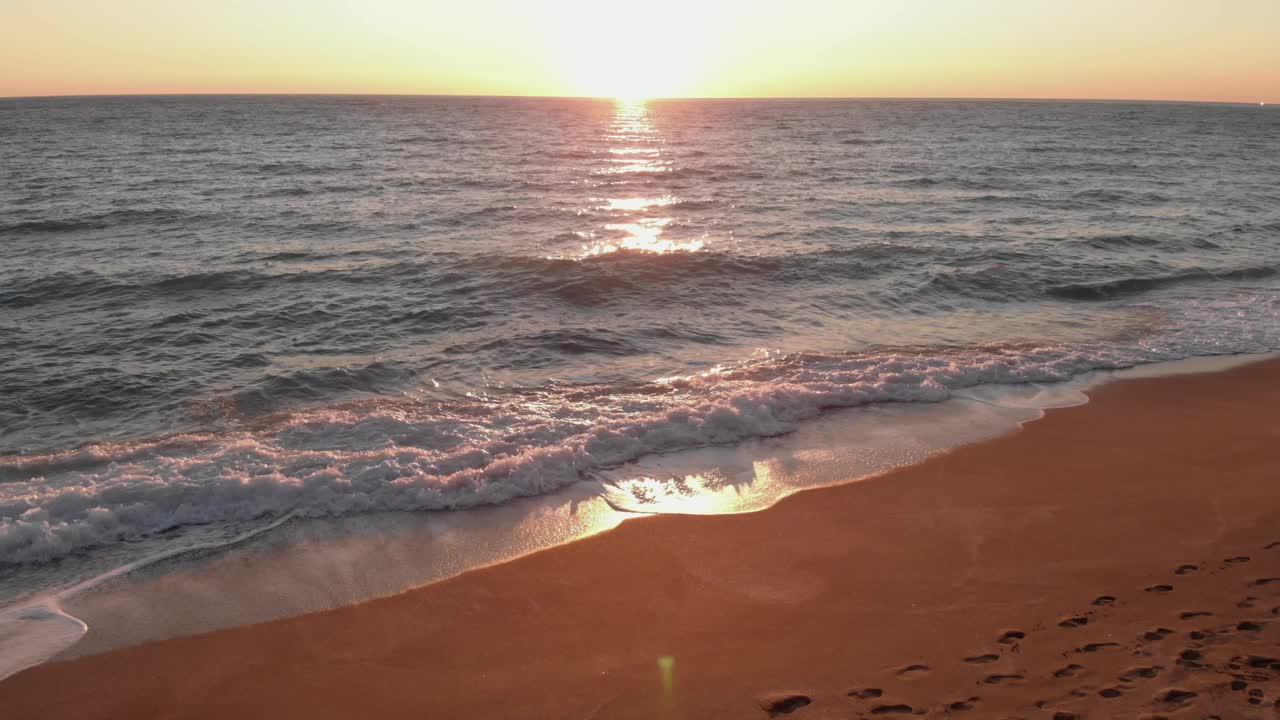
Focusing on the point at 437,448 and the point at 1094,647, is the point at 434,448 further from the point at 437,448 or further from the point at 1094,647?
the point at 1094,647

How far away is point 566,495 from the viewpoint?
765 centimetres

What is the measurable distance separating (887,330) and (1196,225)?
Answer: 1571cm

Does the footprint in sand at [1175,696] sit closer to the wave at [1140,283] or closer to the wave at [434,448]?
the wave at [434,448]

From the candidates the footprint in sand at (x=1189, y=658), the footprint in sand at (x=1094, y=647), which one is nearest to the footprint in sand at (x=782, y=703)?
the footprint in sand at (x=1094, y=647)

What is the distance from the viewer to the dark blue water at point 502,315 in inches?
324

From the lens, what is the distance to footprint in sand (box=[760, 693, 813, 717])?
444cm

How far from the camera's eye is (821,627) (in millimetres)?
5309

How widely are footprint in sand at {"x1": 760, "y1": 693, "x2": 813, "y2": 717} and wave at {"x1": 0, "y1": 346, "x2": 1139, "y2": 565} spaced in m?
3.69

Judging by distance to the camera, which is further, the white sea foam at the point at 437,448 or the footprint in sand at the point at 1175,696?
the white sea foam at the point at 437,448

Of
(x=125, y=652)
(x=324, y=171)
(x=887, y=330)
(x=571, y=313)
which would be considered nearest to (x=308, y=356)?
(x=571, y=313)

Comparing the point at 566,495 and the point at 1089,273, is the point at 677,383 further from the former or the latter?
the point at 1089,273

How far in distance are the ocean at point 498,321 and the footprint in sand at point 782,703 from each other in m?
2.97

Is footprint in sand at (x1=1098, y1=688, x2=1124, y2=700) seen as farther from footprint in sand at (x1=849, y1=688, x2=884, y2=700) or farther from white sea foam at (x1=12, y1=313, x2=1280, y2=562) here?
white sea foam at (x1=12, y1=313, x2=1280, y2=562)

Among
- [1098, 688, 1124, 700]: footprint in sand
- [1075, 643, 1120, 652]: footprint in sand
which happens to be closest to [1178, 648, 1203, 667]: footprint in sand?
[1075, 643, 1120, 652]: footprint in sand
